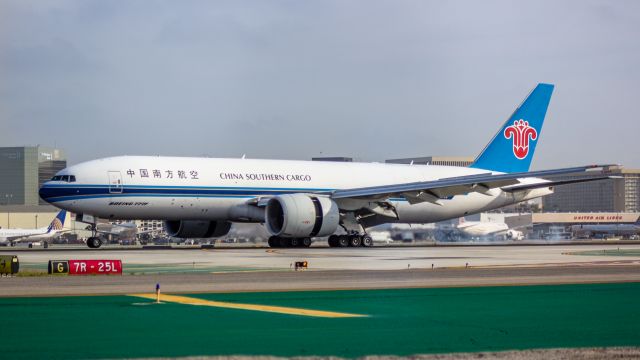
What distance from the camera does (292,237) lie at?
49781 mm

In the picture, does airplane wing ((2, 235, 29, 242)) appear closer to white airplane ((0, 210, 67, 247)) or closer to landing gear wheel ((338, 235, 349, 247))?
white airplane ((0, 210, 67, 247))

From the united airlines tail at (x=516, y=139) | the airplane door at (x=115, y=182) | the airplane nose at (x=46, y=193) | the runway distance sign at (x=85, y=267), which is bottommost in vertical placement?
the runway distance sign at (x=85, y=267)

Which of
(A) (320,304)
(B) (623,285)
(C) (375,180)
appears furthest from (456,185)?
(A) (320,304)

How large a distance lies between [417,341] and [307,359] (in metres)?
2.41

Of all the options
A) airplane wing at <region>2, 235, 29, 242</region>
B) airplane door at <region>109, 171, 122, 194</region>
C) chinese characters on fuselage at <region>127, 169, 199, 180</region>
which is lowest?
airplane wing at <region>2, 235, 29, 242</region>

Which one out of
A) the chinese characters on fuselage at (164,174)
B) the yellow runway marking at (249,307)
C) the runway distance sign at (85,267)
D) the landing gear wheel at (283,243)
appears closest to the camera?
the yellow runway marking at (249,307)

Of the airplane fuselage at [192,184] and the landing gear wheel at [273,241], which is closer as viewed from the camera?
the airplane fuselage at [192,184]

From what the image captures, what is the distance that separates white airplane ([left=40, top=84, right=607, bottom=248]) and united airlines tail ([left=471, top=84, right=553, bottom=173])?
308 centimetres

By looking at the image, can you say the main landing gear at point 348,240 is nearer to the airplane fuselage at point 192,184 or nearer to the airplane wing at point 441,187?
the airplane fuselage at point 192,184

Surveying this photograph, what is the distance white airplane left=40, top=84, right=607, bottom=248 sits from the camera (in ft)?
158

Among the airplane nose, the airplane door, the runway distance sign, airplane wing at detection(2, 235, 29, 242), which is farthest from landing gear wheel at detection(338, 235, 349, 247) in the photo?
airplane wing at detection(2, 235, 29, 242)

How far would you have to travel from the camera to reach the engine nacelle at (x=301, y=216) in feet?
158

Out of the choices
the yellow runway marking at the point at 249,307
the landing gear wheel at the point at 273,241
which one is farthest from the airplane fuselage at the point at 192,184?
the yellow runway marking at the point at 249,307

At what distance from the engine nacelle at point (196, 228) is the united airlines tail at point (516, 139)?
1852cm
